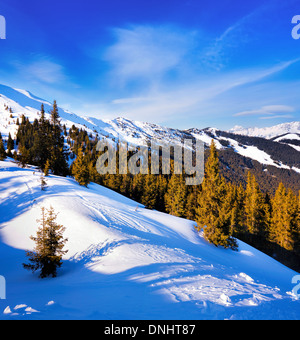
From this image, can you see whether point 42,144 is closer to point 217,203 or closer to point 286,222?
point 217,203

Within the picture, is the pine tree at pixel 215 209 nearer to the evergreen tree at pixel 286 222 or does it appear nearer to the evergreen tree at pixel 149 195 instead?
the evergreen tree at pixel 286 222

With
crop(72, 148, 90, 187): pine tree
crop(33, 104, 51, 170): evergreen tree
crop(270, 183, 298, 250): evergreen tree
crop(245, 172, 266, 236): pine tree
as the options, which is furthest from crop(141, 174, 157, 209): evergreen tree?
crop(270, 183, 298, 250): evergreen tree

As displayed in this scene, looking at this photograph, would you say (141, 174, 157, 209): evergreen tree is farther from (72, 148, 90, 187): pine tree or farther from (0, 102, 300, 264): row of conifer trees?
(72, 148, 90, 187): pine tree

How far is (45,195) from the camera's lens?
16.0m

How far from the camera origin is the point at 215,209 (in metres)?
18.5

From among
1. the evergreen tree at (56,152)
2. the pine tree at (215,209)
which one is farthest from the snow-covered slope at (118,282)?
the evergreen tree at (56,152)

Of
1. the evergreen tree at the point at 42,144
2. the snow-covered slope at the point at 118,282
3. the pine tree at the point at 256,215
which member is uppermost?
the evergreen tree at the point at 42,144

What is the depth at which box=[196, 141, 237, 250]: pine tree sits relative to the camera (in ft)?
56.1

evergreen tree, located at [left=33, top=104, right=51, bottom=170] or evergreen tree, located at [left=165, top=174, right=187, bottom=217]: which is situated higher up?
evergreen tree, located at [left=33, top=104, right=51, bottom=170]

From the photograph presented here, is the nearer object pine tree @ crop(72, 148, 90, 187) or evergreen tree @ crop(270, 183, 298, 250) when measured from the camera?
pine tree @ crop(72, 148, 90, 187)

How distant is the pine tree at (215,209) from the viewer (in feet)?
56.1
